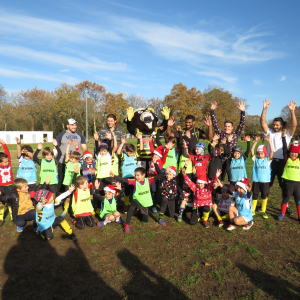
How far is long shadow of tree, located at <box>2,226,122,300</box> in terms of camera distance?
3.25 m

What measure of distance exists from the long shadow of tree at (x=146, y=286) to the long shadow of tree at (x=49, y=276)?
0.78ft

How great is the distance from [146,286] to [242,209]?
9.65ft

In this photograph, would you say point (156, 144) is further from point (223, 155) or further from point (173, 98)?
point (173, 98)

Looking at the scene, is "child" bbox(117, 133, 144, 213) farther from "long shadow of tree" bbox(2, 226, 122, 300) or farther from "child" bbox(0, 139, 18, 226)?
"child" bbox(0, 139, 18, 226)

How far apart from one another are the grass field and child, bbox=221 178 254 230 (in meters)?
0.17

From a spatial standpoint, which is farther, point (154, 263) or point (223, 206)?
point (223, 206)

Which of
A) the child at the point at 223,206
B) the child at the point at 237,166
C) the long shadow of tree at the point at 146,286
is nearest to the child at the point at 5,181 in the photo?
the long shadow of tree at the point at 146,286

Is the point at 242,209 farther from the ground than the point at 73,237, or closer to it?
farther from the ground

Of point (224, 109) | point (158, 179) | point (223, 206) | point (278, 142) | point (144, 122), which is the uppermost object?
point (224, 109)

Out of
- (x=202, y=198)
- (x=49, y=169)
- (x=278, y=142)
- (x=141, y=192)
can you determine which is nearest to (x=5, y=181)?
(x=49, y=169)

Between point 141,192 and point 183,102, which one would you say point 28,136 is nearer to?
point 183,102

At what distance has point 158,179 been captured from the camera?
6.16m

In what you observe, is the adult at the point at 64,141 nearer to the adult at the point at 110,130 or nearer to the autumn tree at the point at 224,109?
the adult at the point at 110,130

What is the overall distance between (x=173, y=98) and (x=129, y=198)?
35.9m
